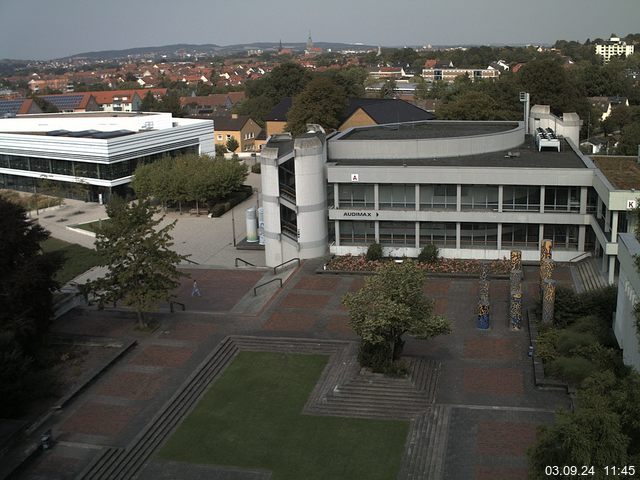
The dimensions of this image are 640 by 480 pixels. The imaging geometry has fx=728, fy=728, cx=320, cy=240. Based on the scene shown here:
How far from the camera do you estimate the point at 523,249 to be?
135 ft

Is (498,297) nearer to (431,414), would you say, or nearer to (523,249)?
(523,249)

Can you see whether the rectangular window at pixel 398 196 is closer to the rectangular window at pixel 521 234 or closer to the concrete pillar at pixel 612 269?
the rectangular window at pixel 521 234

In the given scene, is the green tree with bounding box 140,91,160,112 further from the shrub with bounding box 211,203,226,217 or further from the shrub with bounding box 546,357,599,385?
the shrub with bounding box 546,357,599,385

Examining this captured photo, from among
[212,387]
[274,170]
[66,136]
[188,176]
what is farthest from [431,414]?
[66,136]

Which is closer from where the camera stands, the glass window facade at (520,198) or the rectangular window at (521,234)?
the glass window facade at (520,198)

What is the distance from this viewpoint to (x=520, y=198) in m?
40.7

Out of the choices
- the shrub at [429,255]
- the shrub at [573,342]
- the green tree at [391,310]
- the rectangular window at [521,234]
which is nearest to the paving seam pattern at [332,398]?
the green tree at [391,310]

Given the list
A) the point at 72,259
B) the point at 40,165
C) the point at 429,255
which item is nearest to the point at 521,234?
the point at 429,255

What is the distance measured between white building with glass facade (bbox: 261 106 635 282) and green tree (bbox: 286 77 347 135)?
35231 millimetres

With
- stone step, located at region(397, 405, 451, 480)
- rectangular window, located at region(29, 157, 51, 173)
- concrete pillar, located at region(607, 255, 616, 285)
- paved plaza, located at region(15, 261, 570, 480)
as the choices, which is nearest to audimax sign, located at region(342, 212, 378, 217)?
paved plaza, located at region(15, 261, 570, 480)

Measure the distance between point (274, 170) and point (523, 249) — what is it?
588 inches

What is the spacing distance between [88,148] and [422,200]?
3724 centimetres

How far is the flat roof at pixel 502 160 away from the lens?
139 feet

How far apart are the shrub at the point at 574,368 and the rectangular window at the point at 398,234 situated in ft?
58.1
